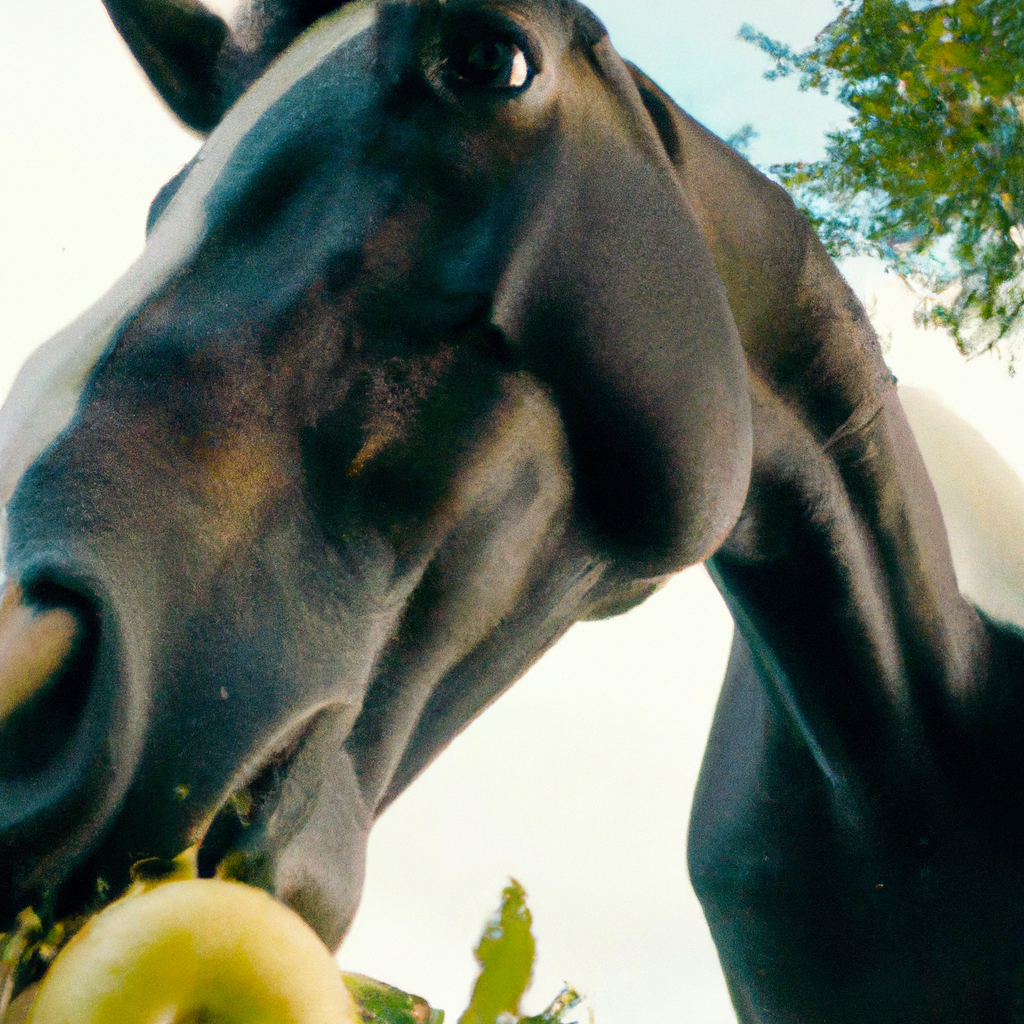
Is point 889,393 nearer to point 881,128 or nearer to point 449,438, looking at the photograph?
point 881,128

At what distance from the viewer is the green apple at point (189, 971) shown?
358 millimetres

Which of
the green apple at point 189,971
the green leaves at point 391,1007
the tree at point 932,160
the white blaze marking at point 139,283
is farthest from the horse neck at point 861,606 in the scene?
the green apple at point 189,971

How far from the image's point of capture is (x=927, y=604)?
4.35ft

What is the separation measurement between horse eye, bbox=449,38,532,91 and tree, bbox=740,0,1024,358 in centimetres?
66

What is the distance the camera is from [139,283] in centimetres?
70

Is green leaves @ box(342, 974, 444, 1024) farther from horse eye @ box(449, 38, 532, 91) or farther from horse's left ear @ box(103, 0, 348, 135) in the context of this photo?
horse's left ear @ box(103, 0, 348, 135)

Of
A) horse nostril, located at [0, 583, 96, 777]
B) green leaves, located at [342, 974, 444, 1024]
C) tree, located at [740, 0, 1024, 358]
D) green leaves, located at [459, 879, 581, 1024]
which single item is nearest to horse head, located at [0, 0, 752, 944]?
horse nostril, located at [0, 583, 96, 777]

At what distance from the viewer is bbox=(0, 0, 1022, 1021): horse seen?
562 mm

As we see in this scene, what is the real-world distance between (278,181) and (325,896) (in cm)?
52

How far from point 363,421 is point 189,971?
0.43 meters

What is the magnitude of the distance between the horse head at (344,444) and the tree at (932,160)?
50 cm

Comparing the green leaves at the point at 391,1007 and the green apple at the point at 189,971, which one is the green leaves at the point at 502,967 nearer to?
the green apple at the point at 189,971

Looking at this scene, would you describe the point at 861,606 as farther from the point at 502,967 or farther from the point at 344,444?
the point at 502,967

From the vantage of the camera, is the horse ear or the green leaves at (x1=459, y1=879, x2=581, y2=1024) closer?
the green leaves at (x1=459, y1=879, x2=581, y2=1024)
